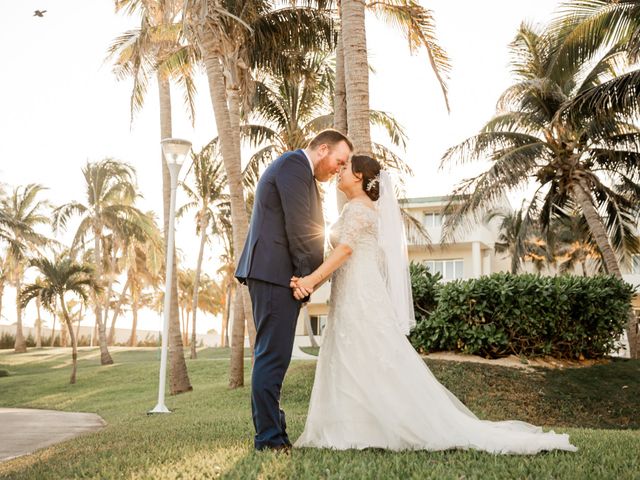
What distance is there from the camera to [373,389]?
482 cm

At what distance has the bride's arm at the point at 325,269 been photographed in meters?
4.64

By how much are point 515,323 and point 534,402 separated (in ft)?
7.88

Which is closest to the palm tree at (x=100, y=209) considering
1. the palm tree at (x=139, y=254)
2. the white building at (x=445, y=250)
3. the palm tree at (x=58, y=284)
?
the palm tree at (x=139, y=254)

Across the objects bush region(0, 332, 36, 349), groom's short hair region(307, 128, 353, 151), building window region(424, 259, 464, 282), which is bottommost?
bush region(0, 332, 36, 349)

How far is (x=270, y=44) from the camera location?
15.0m

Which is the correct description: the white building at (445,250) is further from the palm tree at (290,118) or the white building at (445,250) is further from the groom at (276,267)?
the groom at (276,267)

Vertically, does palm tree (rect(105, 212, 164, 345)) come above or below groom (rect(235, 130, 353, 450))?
above

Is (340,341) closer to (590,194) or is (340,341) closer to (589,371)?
(589,371)

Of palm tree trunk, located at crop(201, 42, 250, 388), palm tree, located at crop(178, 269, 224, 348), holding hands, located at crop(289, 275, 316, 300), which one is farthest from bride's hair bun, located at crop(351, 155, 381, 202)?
palm tree, located at crop(178, 269, 224, 348)

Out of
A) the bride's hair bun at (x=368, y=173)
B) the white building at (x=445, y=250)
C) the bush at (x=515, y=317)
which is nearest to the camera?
the bride's hair bun at (x=368, y=173)

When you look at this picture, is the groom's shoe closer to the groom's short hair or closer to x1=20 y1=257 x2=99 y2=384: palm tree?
the groom's short hair

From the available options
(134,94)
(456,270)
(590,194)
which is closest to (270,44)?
(134,94)

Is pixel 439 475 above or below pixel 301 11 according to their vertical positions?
below

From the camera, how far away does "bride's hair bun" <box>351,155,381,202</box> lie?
5371 mm
